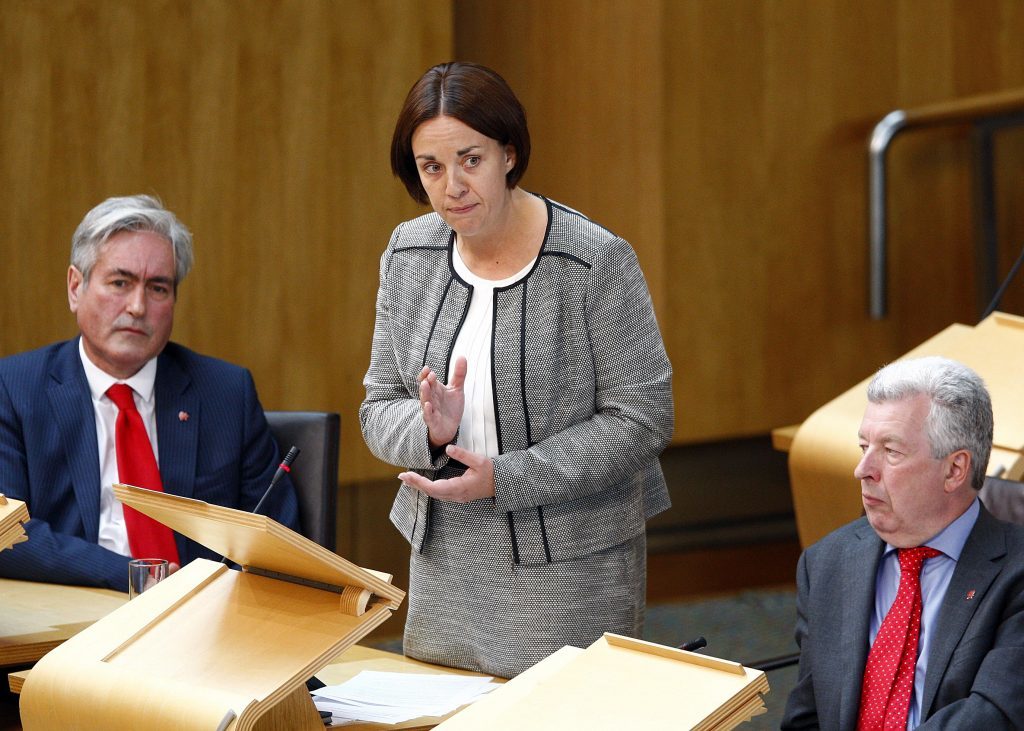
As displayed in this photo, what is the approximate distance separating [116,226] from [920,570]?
1.82 m

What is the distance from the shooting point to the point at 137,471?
119 inches

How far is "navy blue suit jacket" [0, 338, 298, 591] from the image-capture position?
2865 millimetres

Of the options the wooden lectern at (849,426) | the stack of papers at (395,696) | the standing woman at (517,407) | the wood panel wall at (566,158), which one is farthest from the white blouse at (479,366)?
the wood panel wall at (566,158)

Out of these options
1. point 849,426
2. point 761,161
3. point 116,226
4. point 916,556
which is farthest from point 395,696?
point 761,161

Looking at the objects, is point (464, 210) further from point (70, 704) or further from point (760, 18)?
point (760, 18)

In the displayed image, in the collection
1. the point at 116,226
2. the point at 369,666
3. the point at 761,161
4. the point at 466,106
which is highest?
the point at 761,161

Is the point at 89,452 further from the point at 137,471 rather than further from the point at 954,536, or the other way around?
the point at 954,536

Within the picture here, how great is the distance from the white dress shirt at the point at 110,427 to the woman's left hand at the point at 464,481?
0.97 metres

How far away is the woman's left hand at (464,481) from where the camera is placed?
228 cm

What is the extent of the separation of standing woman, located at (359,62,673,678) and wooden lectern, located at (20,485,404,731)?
1.07 feet

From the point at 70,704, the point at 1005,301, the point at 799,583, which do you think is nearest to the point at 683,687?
the point at 799,583

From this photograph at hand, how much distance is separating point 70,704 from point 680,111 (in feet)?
12.3

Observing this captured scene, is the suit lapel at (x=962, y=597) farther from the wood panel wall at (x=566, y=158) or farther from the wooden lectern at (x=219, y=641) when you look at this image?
the wood panel wall at (x=566, y=158)

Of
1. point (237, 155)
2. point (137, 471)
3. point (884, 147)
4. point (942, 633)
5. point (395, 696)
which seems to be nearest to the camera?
point (942, 633)
